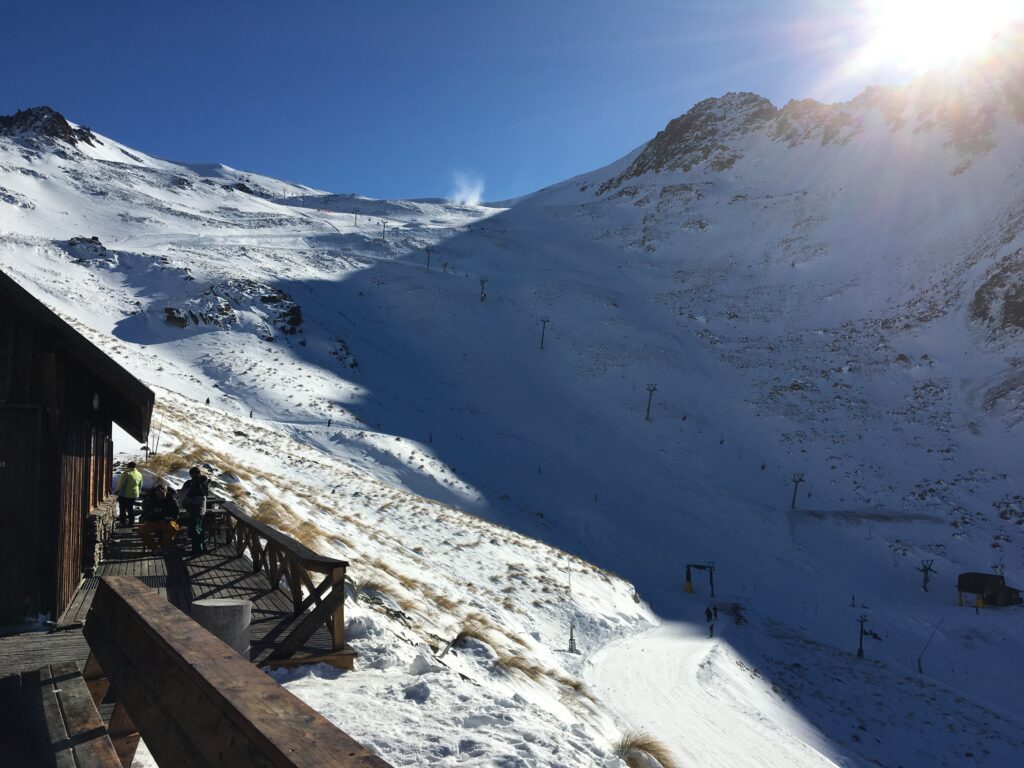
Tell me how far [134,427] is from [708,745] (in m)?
13.0

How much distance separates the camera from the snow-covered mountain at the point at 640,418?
14516 millimetres

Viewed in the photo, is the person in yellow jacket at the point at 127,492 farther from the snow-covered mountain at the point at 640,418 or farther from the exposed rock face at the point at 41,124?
the exposed rock face at the point at 41,124

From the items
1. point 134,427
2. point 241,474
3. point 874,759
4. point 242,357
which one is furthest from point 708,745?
point 242,357

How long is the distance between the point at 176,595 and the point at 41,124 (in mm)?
149110

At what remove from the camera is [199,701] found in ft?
6.48

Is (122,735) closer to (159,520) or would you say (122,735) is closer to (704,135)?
(159,520)

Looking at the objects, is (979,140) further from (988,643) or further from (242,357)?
(242,357)

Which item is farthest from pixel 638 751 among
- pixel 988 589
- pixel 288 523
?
pixel 988 589

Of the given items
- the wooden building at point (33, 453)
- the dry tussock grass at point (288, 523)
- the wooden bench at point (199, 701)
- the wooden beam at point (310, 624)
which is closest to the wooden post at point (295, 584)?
the wooden beam at point (310, 624)

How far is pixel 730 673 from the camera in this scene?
1922 centimetres

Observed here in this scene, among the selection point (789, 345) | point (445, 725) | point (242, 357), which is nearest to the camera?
point (445, 725)

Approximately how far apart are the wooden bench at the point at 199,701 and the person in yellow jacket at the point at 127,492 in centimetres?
1186

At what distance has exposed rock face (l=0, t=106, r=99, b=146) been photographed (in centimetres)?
11669

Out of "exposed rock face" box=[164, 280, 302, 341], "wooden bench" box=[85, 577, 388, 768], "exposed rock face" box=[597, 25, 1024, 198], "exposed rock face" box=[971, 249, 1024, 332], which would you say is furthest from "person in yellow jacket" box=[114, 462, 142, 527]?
"exposed rock face" box=[597, 25, 1024, 198]
